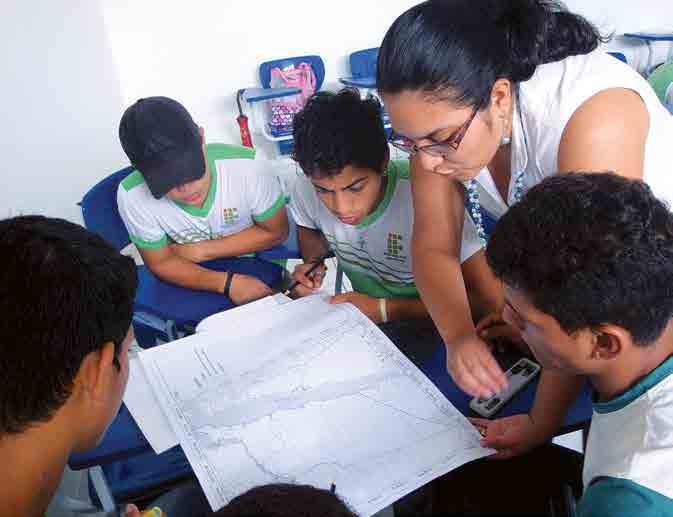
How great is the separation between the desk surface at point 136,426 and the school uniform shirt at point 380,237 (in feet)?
1.43

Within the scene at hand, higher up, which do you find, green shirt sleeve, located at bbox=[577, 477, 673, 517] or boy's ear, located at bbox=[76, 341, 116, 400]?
boy's ear, located at bbox=[76, 341, 116, 400]

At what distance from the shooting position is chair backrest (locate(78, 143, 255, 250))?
1.58 meters

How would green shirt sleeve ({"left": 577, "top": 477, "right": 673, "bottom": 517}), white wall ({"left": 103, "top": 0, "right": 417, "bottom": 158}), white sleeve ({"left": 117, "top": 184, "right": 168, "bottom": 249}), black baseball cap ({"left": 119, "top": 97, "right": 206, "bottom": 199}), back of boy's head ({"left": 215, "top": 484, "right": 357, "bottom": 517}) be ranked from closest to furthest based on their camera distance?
back of boy's head ({"left": 215, "top": 484, "right": 357, "bottom": 517})
green shirt sleeve ({"left": 577, "top": 477, "right": 673, "bottom": 517})
black baseball cap ({"left": 119, "top": 97, "right": 206, "bottom": 199})
white sleeve ({"left": 117, "top": 184, "right": 168, "bottom": 249})
white wall ({"left": 103, "top": 0, "right": 417, "bottom": 158})

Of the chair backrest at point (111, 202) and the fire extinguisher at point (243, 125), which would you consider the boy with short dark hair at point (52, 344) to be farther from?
the fire extinguisher at point (243, 125)

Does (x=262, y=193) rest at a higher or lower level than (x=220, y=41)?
lower

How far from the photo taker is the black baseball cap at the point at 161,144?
135 centimetres

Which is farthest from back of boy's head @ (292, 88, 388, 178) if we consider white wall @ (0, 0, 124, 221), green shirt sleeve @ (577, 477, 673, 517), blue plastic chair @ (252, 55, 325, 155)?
blue plastic chair @ (252, 55, 325, 155)

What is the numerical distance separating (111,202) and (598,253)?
1465 millimetres

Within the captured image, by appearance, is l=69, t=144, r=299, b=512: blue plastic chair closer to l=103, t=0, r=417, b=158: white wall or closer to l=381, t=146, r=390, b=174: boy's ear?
l=381, t=146, r=390, b=174: boy's ear

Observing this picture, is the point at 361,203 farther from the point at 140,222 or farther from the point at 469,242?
the point at 140,222

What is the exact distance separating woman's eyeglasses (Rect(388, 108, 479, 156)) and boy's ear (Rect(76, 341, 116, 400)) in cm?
55

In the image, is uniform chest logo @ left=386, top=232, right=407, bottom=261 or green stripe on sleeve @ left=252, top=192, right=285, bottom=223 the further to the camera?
green stripe on sleeve @ left=252, top=192, right=285, bottom=223

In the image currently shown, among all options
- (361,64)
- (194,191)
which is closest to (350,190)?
(194,191)

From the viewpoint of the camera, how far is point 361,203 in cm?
122
